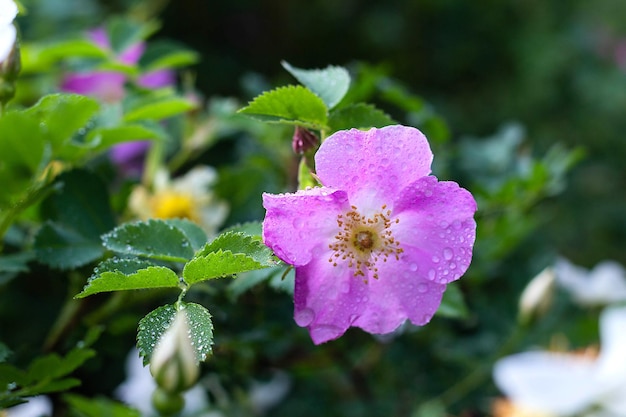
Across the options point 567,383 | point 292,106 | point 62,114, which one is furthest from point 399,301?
point 567,383

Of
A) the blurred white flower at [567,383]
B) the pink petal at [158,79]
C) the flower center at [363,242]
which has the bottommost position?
the blurred white flower at [567,383]

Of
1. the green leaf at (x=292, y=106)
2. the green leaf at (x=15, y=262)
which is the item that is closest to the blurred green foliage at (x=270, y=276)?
the green leaf at (x=15, y=262)

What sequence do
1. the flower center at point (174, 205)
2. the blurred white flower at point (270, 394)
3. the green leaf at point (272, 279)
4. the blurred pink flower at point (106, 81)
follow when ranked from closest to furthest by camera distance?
the green leaf at point (272, 279), the flower center at point (174, 205), the blurred white flower at point (270, 394), the blurred pink flower at point (106, 81)

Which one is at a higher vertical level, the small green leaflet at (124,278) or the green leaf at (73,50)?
the small green leaflet at (124,278)

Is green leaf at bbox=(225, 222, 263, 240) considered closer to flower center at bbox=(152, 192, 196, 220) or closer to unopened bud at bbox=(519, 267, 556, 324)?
flower center at bbox=(152, 192, 196, 220)

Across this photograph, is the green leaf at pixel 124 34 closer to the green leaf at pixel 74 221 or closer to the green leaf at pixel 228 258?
the green leaf at pixel 74 221

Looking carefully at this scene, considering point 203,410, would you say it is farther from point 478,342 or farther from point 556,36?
point 556,36

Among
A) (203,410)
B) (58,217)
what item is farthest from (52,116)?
(203,410)

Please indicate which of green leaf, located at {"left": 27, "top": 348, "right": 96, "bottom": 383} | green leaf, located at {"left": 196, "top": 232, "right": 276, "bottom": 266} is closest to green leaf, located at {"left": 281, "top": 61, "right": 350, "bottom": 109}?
green leaf, located at {"left": 196, "top": 232, "right": 276, "bottom": 266}
